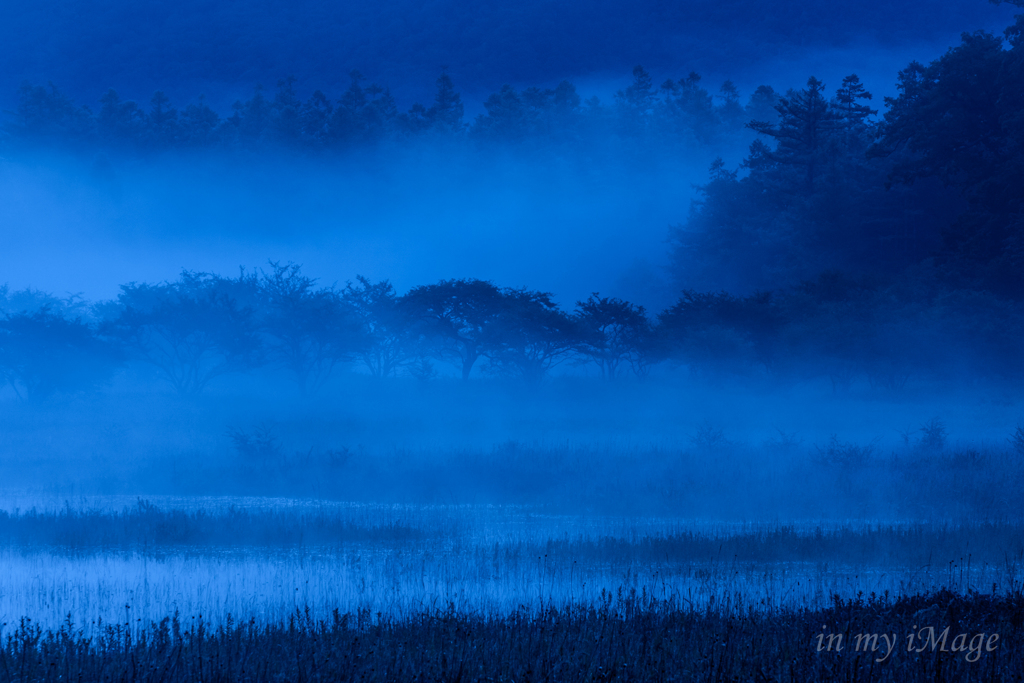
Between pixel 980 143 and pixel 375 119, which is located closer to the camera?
pixel 980 143

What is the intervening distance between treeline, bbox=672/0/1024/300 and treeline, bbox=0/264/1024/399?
A: 308cm

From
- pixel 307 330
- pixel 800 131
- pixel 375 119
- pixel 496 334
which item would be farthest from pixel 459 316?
pixel 375 119

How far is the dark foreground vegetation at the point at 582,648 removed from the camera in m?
7.32

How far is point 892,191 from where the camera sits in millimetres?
53188

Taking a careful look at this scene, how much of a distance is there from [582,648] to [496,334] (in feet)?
138

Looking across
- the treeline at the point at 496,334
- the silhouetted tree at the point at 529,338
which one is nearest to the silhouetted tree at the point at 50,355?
the treeline at the point at 496,334

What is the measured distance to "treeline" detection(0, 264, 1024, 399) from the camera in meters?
39.0

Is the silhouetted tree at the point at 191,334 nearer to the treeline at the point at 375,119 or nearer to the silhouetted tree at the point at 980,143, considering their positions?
the silhouetted tree at the point at 980,143

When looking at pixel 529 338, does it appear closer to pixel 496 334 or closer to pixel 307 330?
pixel 496 334

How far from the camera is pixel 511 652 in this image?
8055 millimetres

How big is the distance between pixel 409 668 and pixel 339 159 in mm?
97854

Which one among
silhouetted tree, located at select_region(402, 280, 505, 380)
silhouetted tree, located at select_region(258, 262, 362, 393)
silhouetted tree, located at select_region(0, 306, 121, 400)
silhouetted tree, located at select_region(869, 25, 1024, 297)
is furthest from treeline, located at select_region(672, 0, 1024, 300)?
silhouetted tree, located at select_region(0, 306, 121, 400)

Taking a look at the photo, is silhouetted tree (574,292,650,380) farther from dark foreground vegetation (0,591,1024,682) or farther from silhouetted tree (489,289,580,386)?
dark foreground vegetation (0,591,1024,682)

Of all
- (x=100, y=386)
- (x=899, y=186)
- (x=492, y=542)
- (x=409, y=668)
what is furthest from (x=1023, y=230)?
(x=100, y=386)
